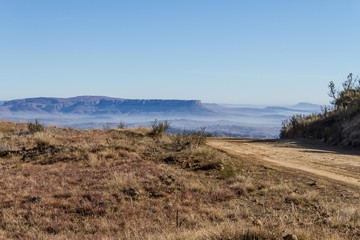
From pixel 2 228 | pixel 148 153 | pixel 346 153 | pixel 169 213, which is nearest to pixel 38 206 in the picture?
pixel 2 228

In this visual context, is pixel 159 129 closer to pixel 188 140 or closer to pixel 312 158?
pixel 188 140

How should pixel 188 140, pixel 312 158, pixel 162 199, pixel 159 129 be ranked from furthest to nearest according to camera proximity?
1. pixel 159 129
2. pixel 188 140
3. pixel 312 158
4. pixel 162 199

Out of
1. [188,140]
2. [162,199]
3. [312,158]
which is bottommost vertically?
[162,199]

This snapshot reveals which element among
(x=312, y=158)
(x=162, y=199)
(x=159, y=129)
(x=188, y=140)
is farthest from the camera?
(x=159, y=129)

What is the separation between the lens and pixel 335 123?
2545 centimetres

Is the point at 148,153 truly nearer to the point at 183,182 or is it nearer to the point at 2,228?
the point at 183,182

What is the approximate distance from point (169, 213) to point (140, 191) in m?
2.13

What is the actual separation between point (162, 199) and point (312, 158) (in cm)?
831

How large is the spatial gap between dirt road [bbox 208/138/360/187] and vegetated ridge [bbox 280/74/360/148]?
0.98 m

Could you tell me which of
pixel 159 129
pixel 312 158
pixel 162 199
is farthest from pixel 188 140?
pixel 162 199

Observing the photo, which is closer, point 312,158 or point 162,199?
point 162,199

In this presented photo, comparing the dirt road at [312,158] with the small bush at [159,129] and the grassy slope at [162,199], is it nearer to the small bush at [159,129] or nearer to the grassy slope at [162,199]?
the grassy slope at [162,199]

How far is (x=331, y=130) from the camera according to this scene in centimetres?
2488

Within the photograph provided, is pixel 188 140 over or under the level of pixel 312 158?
over
